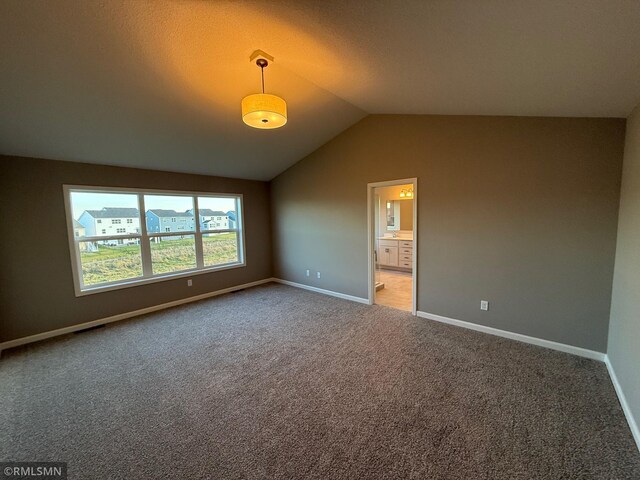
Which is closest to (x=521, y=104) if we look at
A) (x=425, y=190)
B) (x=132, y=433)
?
(x=425, y=190)

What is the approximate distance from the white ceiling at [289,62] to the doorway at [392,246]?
79.1 inches

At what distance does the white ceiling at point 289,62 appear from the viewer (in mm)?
1425

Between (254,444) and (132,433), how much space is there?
0.88 metres

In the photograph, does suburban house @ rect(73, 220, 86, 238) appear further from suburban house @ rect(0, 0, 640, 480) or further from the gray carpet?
the gray carpet

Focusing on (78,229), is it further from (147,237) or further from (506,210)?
(506,210)

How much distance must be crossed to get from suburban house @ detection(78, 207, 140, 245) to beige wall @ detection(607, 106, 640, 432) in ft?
18.7

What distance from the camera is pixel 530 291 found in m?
2.86

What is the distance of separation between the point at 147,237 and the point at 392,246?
5.26 metres

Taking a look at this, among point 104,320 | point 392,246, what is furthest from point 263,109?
point 392,246

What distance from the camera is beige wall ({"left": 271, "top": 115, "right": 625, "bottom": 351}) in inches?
98.0

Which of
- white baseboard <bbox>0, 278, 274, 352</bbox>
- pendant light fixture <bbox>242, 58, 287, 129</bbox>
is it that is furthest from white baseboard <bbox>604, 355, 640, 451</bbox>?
white baseboard <bbox>0, 278, 274, 352</bbox>

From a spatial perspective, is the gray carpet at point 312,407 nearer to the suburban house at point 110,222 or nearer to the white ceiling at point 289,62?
the suburban house at point 110,222

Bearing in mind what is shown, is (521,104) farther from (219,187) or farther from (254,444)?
(219,187)

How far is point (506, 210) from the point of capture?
2932mm
